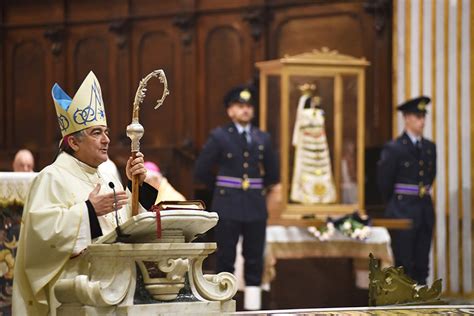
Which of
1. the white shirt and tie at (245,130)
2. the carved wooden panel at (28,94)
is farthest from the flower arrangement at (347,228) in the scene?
the carved wooden panel at (28,94)

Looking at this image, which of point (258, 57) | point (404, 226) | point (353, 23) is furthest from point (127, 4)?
point (404, 226)

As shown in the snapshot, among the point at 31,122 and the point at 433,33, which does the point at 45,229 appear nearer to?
the point at 433,33

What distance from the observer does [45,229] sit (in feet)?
14.6

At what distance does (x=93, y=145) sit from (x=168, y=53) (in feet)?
23.8

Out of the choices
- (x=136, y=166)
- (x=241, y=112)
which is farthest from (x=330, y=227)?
(x=136, y=166)

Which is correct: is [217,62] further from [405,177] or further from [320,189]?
[405,177]

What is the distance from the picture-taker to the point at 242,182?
29.9ft

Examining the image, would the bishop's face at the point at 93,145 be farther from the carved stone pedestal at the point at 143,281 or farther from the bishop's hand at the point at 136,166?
the carved stone pedestal at the point at 143,281

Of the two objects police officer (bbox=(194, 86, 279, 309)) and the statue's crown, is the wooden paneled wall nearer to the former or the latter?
police officer (bbox=(194, 86, 279, 309))

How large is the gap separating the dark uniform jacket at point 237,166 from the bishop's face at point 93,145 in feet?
13.8

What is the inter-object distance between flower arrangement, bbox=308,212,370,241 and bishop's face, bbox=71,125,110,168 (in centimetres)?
460

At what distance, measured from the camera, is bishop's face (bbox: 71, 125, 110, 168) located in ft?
15.6

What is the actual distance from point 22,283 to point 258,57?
7.02m

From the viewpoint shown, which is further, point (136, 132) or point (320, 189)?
point (320, 189)
